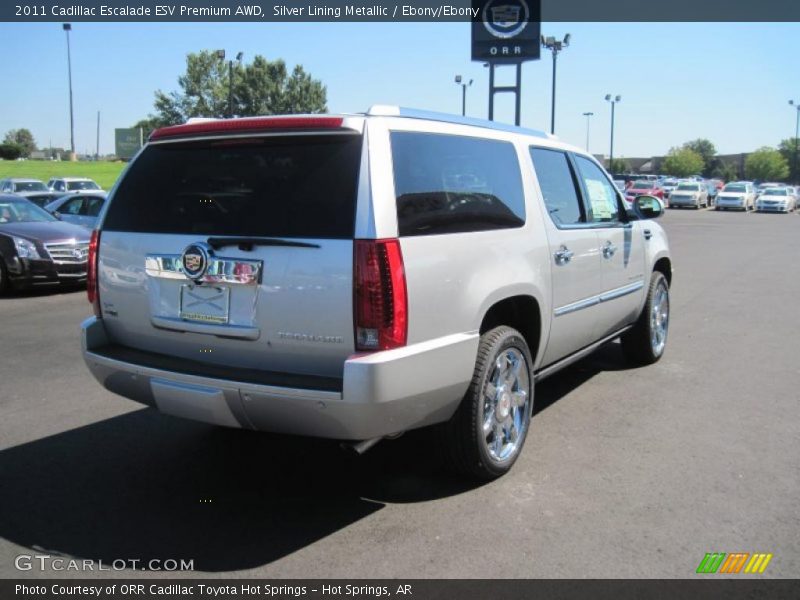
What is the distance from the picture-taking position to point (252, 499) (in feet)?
12.7

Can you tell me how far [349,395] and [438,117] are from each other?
5.43 ft

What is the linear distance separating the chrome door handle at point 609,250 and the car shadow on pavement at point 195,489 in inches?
76.7

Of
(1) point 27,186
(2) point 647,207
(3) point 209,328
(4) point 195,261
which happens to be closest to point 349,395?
(3) point 209,328

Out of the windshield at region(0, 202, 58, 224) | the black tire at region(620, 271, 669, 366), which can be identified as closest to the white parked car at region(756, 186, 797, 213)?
the black tire at region(620, 271, 669, 366)

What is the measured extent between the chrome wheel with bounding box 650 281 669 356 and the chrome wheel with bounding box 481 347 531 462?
271 cm

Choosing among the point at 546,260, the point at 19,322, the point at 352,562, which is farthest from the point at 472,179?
the point at 19,322

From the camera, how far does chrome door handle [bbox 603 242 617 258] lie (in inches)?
213

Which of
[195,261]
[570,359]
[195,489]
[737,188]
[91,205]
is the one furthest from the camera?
[737,188]

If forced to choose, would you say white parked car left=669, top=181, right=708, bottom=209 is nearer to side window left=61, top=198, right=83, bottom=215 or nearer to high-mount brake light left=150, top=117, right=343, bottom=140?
side window left=61, top=198, right=83, bottom=215

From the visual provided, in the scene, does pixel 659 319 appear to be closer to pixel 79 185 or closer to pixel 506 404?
pixel 506 404

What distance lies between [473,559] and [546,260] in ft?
6.47

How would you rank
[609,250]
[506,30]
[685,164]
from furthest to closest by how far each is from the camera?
1. [685,164]
2. [506,30]
3. [609,250]

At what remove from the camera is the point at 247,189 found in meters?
3.57

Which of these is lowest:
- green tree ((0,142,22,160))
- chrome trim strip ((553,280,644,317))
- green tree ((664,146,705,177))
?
chrome trim strip ((553,280,644,317))
